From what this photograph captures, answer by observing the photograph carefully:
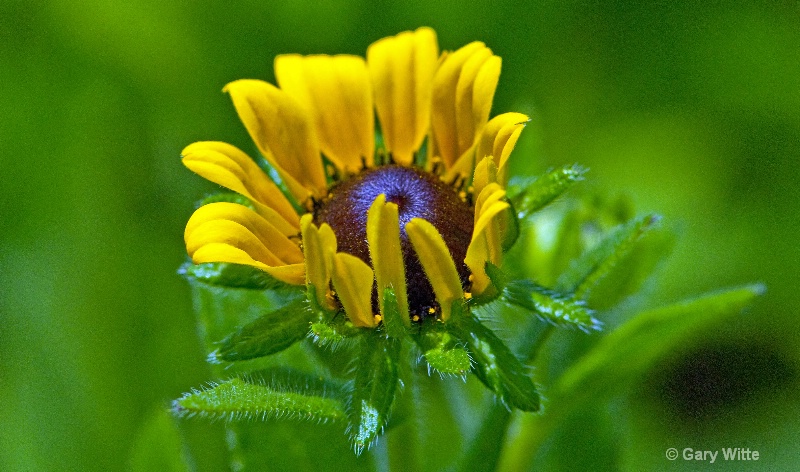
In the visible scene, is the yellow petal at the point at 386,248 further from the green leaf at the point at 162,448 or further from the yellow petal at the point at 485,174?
the green leaf at the point at 162,448

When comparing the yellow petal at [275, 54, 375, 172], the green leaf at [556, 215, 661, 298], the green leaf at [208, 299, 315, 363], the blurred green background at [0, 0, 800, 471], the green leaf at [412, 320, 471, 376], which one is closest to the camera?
the green leaf at [412, 320, 471, 376]

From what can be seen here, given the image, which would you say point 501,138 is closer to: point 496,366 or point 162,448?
point 496,366

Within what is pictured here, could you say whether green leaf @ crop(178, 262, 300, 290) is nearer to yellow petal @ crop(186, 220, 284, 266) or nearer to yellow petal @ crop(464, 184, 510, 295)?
yellow petal @ crop(186, 220, 284, 266)

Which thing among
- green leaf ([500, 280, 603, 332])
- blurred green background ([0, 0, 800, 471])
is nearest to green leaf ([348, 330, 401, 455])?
green leaf ([500, 280, 603, 332])

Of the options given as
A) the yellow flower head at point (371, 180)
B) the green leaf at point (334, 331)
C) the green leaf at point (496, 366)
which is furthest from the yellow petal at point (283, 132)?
the green leaf at point (496, 366)

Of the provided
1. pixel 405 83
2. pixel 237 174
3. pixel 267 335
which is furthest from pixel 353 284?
pixel 405 83
